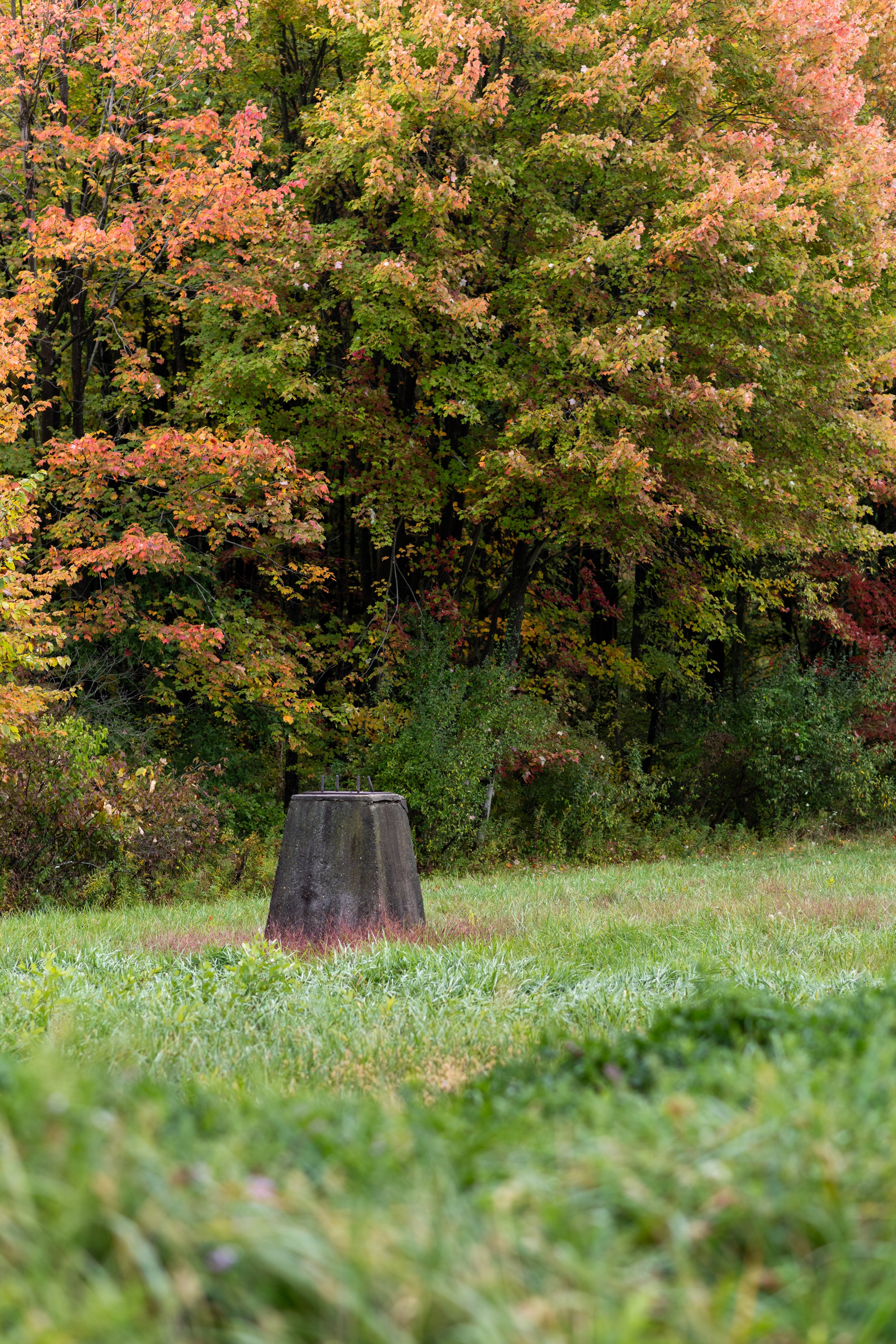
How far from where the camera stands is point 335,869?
796 cm

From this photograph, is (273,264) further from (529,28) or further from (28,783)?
(28,783)

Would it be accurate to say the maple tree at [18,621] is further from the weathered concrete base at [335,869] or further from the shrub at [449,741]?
the shrub at [449,741]

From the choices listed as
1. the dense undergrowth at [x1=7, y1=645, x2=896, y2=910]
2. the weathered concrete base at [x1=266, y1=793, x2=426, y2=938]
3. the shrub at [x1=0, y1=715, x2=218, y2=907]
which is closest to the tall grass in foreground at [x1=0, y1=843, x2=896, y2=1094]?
the weathered concrete base at [x1=266, y1=793, x2=426, y2=938]

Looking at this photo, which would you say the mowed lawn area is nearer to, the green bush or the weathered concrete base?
the weathered concrete base

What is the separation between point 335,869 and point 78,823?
5135 mm

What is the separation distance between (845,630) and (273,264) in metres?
11.3

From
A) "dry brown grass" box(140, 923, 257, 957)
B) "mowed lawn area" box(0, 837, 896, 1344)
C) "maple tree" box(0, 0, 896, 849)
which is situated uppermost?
"maple tree" box(0, 0, 896, 849)

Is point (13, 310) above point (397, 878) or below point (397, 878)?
above

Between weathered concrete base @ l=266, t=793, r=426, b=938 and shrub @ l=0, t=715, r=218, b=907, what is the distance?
459 cm

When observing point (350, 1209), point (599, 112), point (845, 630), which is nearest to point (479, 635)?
point (845, 630)

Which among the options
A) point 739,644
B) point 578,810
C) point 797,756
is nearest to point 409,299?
point 578,810

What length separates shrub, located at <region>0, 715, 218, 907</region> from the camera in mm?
11820

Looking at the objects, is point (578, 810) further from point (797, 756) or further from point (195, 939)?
point (195, 939)

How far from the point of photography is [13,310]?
39.1 feet
